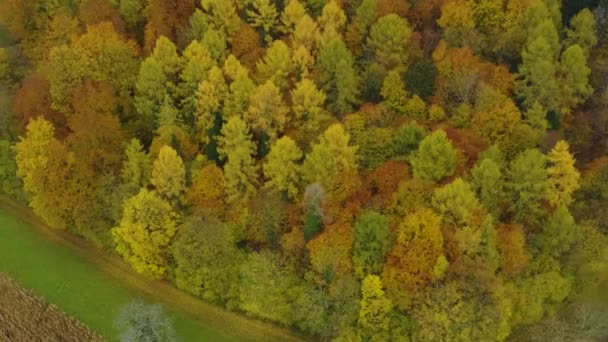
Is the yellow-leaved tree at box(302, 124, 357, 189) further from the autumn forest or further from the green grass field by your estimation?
the green grass field

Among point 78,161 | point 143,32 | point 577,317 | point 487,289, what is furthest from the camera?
point 143,32

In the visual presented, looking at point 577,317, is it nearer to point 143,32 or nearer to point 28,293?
point 28,293

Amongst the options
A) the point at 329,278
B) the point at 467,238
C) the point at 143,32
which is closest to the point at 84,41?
the point at 143,32

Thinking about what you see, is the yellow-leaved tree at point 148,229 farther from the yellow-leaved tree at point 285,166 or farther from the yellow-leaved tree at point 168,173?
the yellow-leaved tree at point 285,166

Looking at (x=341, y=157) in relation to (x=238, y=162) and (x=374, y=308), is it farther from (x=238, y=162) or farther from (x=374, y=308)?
(x=374, y=308)

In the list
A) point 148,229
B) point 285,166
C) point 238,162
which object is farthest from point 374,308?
point 148,229

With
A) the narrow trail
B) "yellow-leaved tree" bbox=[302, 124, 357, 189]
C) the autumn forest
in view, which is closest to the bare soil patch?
the narrow trail
